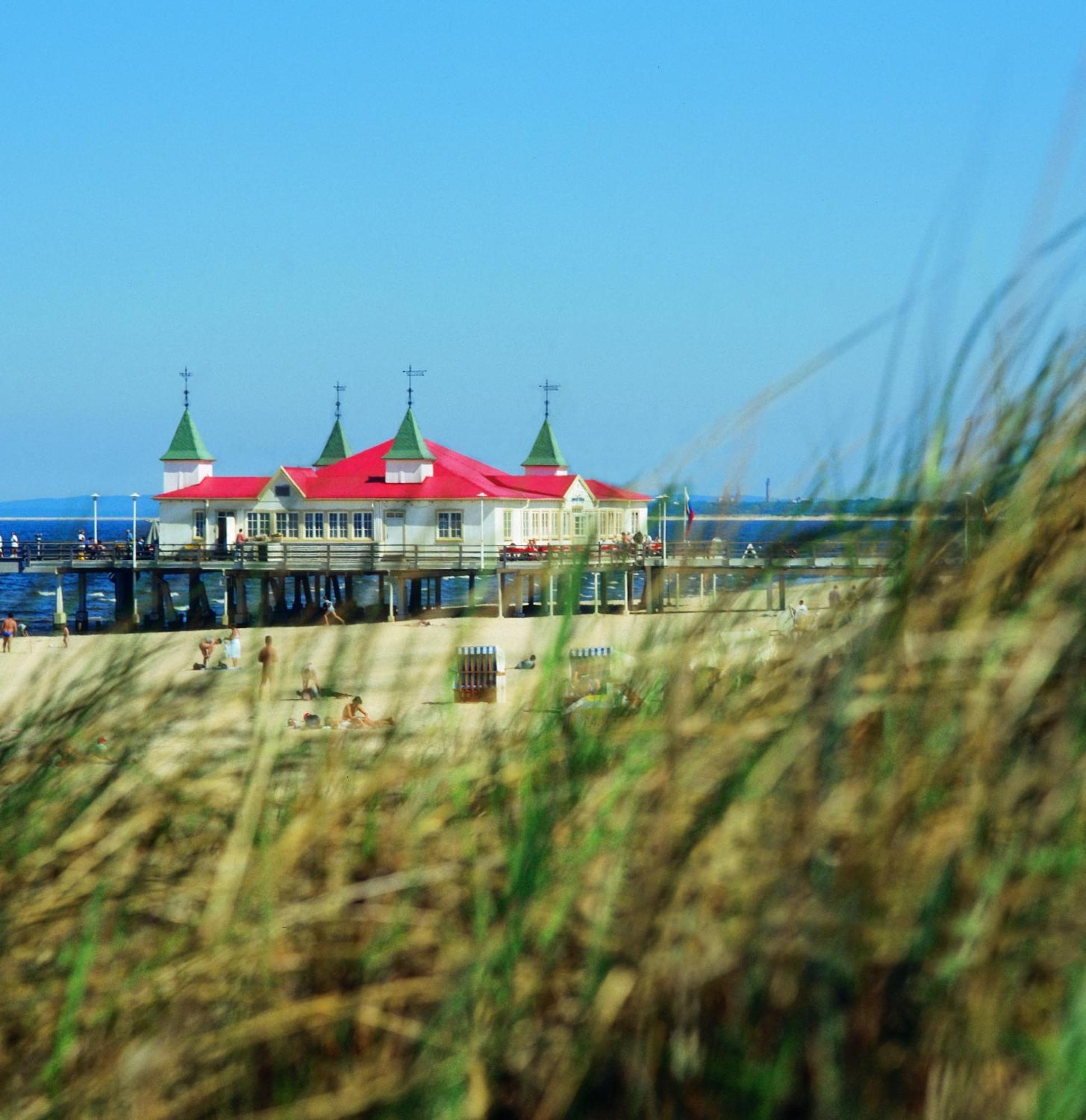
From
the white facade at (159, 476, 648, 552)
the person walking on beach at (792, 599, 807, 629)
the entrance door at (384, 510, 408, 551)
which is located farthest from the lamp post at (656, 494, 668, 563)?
the entrance door at (384, 510, 408, 551)

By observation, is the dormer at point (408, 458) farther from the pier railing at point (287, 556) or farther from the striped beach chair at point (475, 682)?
the striped beach chair at point (475, 682)

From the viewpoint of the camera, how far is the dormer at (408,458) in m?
51.1

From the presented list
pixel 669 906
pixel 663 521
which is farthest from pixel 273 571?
pixel 669 906

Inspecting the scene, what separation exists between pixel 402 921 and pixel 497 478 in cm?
5269

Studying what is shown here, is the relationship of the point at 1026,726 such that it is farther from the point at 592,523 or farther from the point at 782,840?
the point at 592,523

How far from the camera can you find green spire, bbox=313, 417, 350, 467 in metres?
59.2

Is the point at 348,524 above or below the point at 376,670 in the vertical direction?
below

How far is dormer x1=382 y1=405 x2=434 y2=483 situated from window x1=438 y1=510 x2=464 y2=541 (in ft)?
6.54

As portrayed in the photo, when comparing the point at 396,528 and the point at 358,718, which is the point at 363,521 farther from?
the point at 358,718

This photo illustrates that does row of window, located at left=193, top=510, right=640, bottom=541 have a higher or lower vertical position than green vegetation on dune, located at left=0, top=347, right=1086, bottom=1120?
lower

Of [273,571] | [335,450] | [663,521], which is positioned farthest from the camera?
[335,450]

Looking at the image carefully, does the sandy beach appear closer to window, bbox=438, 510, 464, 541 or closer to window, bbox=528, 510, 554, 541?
window, bbox=438, 510, 464, 541

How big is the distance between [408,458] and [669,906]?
49804mm

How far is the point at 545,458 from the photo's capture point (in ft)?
190
